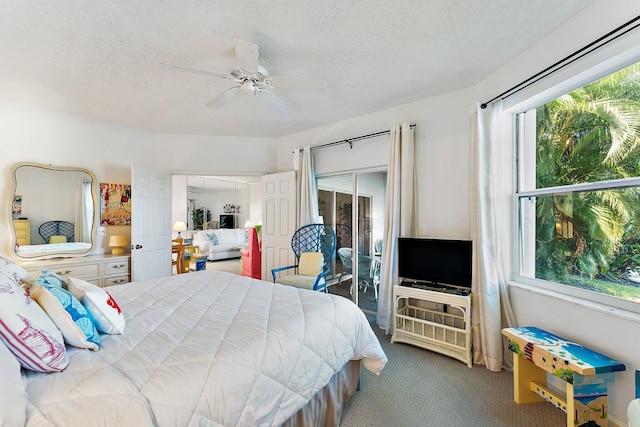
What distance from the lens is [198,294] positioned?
212cm

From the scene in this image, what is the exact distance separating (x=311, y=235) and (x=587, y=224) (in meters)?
2.91

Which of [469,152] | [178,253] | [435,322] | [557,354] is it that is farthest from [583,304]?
[178,253]

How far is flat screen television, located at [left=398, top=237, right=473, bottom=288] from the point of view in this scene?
2.69 metres

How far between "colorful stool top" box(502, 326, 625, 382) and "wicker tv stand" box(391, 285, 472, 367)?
523 mm

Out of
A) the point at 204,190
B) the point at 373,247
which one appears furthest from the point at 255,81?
the point at 204,190

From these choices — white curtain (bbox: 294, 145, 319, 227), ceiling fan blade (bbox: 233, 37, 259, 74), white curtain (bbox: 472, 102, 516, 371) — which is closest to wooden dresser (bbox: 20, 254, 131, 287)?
white curtain (bbox: 294, 145, 319, 227)

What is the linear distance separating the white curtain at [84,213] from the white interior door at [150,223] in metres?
0.54

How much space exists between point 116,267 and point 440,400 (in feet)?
12.7

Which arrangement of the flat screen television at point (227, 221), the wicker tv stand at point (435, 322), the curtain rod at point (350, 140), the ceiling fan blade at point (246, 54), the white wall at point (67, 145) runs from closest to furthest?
the ceiling fan blade at point (246, 54) → the wicker tv stand at point (435, 322) → the white wall at point (67, 145) → the curtain rod at point (350, 140) → the flat screen television at point (227, 221)

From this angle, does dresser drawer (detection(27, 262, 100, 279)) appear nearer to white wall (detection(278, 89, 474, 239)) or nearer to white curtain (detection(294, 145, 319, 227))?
white curtain (detection(294, 145, 319, 227))

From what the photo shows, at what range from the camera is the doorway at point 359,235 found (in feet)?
12.4

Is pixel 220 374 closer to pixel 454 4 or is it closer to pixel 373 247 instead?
pixel 454 4

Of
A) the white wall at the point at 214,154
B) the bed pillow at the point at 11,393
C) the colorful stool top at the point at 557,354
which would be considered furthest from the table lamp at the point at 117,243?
the colorful stool top at the point at 557,354

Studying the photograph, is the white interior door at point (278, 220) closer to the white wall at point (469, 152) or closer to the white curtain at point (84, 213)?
the white wall at point (469, 152)
